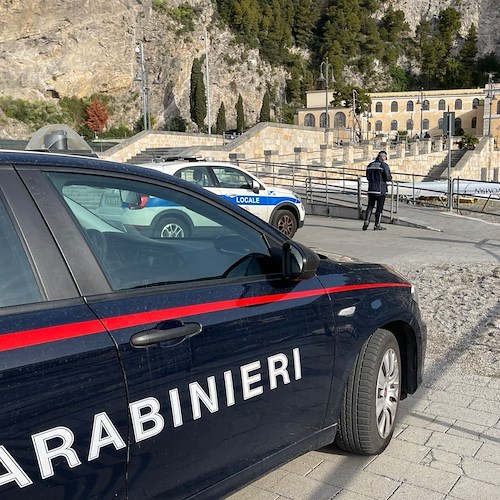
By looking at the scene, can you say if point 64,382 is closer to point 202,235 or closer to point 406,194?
point 202,235

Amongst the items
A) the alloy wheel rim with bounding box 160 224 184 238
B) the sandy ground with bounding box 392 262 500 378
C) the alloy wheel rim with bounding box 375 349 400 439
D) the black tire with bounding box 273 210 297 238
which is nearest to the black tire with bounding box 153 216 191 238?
the alloy wheel rim with bounding box 160 224 184 238

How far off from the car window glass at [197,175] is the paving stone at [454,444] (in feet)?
25.9

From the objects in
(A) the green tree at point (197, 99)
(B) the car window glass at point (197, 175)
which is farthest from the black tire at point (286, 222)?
(A) the green tree at point (197, 99)

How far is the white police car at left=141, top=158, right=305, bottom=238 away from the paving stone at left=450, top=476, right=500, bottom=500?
850 cm

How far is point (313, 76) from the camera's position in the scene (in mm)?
107750

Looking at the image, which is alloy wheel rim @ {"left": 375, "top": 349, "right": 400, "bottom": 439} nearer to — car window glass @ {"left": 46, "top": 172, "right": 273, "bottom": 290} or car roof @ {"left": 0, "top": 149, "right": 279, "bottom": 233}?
car window glass @ {"left": 46, "top": 172, "right": 273, "bottom": 290}

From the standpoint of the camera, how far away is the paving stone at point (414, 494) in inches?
115

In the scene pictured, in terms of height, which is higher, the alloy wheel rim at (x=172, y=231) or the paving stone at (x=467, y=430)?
the alloy wheel rim at (x=172, y=231)

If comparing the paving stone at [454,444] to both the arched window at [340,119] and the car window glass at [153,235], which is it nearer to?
the car window glass at [153,235]

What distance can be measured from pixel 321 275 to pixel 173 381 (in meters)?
1.15

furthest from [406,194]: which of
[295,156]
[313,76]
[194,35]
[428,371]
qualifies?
[313,76]

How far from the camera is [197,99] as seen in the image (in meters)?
70.1

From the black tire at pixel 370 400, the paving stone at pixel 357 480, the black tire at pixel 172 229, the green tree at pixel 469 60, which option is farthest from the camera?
the green tree at pixel 469 60

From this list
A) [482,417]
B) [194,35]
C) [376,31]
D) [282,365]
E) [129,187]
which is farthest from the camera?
[376,31]
